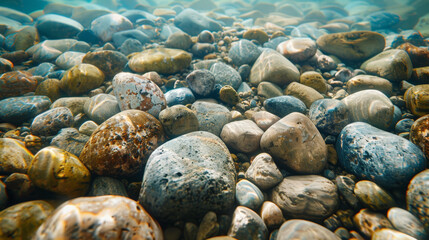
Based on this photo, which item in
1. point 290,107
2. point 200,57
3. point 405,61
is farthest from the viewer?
point 200,57

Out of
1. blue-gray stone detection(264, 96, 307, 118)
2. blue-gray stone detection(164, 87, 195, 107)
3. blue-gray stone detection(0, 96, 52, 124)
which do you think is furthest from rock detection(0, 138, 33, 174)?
blue-gray stone detection(264, 96, 307, 118)

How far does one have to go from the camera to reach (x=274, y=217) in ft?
5.93

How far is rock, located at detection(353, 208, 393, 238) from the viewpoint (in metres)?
1.64

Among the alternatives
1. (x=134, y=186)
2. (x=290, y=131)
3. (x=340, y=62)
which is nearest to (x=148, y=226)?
(x=134, y=186)

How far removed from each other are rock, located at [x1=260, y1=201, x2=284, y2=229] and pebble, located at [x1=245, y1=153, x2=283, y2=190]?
0.85ft

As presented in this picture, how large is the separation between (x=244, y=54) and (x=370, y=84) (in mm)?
2969

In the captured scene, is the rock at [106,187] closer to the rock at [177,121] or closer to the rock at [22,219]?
the rock at [22,219]

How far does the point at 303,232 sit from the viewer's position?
1.53 m

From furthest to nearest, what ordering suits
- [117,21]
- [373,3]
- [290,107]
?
[373,3] → [117,21] → [290,107]

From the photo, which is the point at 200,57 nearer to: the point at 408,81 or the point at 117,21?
the point at 117,21

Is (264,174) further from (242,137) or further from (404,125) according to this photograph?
(404,125)

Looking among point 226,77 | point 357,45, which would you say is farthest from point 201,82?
point 357,45

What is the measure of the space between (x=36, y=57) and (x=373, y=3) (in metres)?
41.1

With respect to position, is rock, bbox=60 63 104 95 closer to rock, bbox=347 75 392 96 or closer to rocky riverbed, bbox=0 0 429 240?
rocky riverbed, bbox=0 0 429 240
